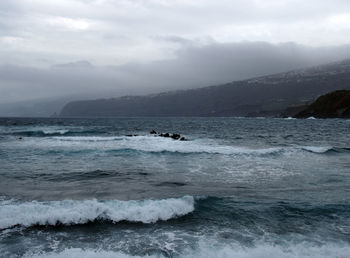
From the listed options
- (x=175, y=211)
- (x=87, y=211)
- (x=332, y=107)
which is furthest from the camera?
(x=332, y=107)

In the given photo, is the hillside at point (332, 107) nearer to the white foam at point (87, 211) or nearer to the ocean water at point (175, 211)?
the ocean water at point (175, 211)

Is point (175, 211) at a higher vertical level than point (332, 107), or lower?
higher

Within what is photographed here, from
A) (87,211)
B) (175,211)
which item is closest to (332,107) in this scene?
(175,211)

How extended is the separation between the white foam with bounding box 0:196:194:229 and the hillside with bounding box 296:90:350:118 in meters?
140

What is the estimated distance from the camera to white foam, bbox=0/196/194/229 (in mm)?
11241

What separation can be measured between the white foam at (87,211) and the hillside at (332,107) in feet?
461

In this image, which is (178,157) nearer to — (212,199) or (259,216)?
(212,199)

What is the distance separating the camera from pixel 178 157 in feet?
91.7

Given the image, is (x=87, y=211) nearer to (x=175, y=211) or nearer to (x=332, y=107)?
(x=175, y=211)

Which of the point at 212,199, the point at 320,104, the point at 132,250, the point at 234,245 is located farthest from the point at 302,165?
the point at 320,104

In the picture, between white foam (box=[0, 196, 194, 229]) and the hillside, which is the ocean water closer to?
white foam (box=[0, 196, 194, 229])

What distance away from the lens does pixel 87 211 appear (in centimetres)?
1190

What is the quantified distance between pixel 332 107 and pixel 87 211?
153m

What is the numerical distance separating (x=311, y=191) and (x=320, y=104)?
155656mm
